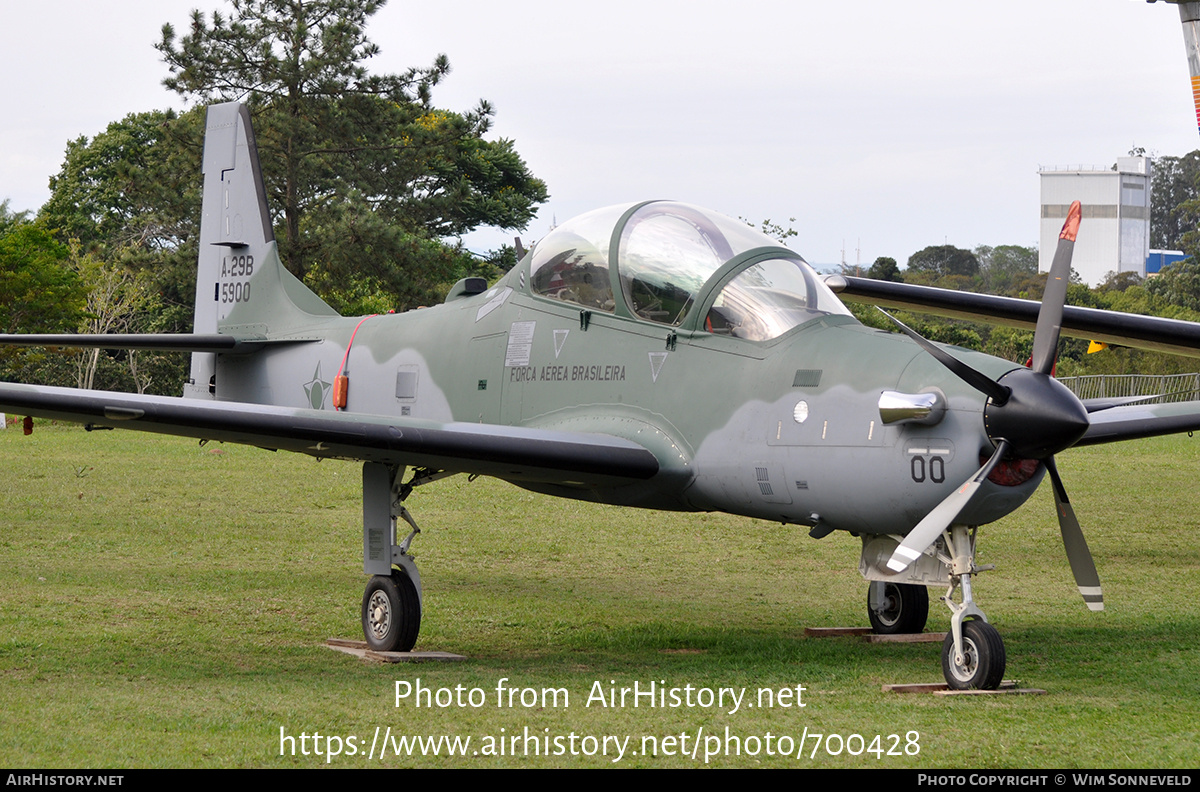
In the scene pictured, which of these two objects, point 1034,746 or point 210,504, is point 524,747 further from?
point 210,504

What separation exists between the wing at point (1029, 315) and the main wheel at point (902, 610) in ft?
11.5

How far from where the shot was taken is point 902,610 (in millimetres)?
9844

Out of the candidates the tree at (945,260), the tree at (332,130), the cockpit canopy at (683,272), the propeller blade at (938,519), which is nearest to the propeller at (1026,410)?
the propeller blade at (938,519)

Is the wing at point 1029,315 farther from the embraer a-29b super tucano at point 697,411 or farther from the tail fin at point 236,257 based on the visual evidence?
the tail fin at point 236,257

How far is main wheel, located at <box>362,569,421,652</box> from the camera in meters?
9.02

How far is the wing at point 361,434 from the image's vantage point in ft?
25.6

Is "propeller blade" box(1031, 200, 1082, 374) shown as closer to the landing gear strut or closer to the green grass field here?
the landing gear strut

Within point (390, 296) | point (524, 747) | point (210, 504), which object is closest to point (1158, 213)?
point (390, 296)

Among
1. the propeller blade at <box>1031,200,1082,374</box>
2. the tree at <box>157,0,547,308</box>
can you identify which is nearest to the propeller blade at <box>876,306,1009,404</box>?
the propeller blade at <box>1031,200,1082,374</box>

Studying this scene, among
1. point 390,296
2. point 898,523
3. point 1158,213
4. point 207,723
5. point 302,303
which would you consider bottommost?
point 207,723

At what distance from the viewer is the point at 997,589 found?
40.1 feet

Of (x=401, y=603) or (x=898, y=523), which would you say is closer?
(x=898, y=523)

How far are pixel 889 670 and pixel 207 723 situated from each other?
175 inches

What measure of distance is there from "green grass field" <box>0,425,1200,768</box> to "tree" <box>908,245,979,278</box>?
10301 centimetres
